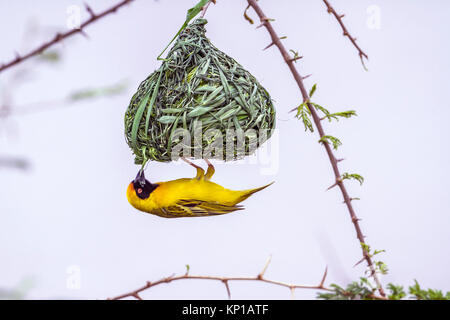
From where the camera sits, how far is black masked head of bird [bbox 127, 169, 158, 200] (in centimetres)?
129

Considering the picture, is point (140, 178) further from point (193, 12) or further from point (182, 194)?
point (193, 12)

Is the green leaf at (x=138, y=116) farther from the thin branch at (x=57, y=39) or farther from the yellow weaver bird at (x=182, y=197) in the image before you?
the thin branch at (x=57, y=39)

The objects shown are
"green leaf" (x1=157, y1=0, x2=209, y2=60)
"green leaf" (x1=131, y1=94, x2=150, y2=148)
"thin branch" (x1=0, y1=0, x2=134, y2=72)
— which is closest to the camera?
"thin branch" (x1=0, y1=0, x2=134, y2=72)

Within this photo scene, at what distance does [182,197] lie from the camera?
128 centimetres

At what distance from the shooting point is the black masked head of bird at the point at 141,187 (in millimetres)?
1291

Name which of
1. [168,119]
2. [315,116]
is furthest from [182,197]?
[315,116]

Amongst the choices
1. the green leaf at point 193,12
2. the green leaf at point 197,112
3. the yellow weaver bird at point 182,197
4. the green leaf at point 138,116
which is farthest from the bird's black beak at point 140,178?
the green leaf at point 193,12

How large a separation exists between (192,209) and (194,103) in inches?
11.2

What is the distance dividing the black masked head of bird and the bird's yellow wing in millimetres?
51

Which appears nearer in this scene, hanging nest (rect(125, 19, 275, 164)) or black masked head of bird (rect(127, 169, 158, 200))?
hanging nest (rect(125, 19, 275, 164))

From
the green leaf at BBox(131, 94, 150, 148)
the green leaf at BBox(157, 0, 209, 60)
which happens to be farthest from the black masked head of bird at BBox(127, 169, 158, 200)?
the green leaf at BBox(157, 0, 209, 60)

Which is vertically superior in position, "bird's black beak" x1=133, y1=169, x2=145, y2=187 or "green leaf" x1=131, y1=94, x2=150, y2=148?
"green leaf" x1=131, y1=94, x2=150, y2=148

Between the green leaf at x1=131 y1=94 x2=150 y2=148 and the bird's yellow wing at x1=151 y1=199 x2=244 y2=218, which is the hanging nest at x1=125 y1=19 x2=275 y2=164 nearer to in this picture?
the green leaf at x1=131 y1=94 x2=150 y2=148
